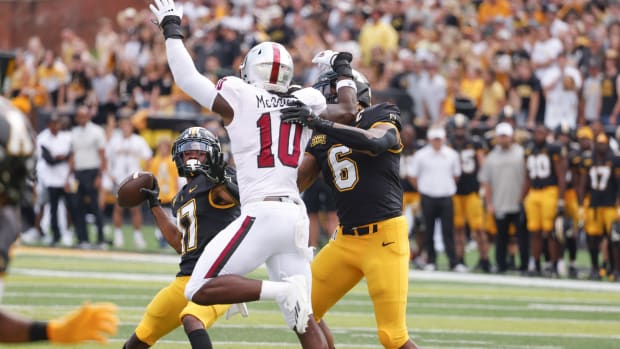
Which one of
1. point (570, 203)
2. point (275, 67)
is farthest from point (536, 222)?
point (275, 67)

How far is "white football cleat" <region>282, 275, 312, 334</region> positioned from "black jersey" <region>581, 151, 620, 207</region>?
26.3 feet

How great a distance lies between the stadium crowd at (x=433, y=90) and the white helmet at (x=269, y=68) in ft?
25.4

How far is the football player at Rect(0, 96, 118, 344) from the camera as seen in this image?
4.11 meters

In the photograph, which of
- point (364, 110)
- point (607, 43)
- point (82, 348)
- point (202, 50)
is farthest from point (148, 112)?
point (364, 110)

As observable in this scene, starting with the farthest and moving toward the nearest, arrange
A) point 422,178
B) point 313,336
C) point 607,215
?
1. point 422,178
2. point 607,215
3. point 313,336

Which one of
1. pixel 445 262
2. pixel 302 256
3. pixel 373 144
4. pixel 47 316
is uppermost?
pixel 373 144

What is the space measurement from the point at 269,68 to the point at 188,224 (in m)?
1.06

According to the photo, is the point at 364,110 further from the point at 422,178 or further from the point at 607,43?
the point at 607,43

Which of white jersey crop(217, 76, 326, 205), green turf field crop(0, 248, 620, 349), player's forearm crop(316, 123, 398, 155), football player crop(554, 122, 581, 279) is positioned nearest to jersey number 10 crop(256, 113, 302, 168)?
white jersey crop(217, 76, 326, 205)

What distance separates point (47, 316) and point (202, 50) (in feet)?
32.4

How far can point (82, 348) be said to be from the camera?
775 cm

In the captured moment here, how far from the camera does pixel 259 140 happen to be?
585cm

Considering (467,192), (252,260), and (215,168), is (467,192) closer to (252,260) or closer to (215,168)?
(215,168)

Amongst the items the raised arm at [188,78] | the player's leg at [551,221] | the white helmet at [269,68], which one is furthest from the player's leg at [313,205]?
the raised arm at [188,78]
